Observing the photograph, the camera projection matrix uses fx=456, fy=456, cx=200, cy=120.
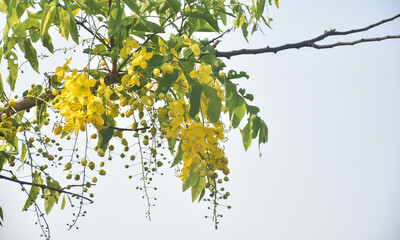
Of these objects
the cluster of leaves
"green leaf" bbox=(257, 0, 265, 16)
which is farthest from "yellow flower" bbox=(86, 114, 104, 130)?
"green leaf" bbox=(257, 0, 265, 16)

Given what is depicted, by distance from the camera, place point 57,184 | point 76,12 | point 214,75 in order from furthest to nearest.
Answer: point 57,184
point 76,12
point 214,75

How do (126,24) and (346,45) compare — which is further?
(346,45)

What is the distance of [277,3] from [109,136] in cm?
102

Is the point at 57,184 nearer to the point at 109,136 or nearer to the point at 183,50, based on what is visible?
the point at 109,136

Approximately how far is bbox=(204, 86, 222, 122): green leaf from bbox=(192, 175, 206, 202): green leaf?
0.97 feet

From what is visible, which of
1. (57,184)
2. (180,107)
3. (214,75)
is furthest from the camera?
(57,184)

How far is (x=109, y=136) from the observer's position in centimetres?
147

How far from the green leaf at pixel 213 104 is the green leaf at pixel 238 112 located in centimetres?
26

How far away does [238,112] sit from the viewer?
1.57m

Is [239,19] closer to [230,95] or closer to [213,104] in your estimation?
[230,95]

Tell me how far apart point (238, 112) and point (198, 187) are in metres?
0.29

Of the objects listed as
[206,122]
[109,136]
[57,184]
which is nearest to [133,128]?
Result: [109,136]

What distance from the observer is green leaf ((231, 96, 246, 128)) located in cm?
156

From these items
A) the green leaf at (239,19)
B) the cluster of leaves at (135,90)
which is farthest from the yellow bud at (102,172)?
the green leaf at (239,19)
